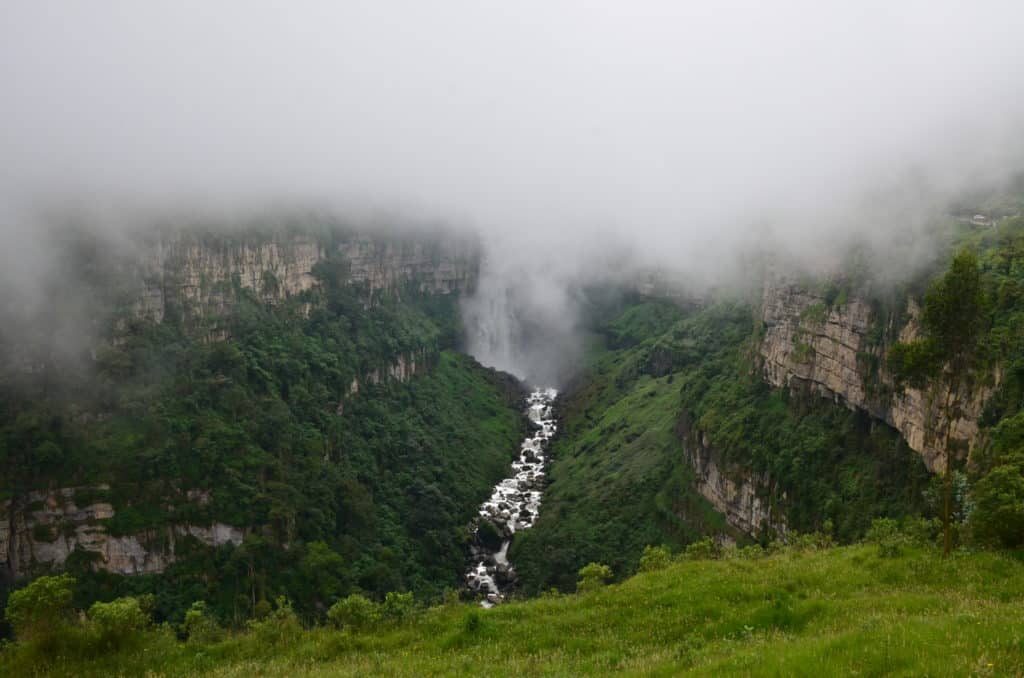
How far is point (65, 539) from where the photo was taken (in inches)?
2650

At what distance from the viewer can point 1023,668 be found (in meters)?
11.6

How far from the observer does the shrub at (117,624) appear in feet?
69.9

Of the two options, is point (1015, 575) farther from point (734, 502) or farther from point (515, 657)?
point (734, 502)

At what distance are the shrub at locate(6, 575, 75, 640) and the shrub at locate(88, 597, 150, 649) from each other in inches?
51.8

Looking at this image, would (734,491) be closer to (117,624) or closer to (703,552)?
(703,552)

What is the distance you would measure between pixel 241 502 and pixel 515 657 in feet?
216

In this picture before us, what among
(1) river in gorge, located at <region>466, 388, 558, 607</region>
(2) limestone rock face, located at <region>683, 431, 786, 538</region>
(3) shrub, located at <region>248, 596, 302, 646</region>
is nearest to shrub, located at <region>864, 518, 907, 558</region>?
(3) shrub, located at <region>248, 596, 302, 646</region>

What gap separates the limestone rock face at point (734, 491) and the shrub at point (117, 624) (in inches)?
2218

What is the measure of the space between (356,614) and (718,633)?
12.4 metres

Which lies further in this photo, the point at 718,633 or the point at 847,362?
the point at 847,362

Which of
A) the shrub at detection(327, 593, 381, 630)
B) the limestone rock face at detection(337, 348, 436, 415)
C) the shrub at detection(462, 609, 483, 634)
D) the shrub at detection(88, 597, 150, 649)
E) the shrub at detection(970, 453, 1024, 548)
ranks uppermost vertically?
the shrub at detection(970, 453, 1024, 548)

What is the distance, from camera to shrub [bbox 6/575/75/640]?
2133 cm

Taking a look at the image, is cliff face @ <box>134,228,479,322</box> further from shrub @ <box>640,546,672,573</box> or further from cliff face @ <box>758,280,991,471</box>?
shrub @ <box>640,546,672,573</box>

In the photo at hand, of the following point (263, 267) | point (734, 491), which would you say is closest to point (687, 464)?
point (734, 491)
